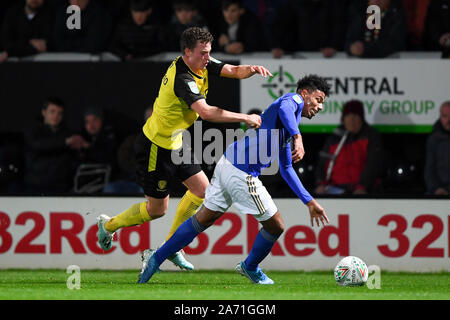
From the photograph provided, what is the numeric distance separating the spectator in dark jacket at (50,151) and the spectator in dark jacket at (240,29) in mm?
2030

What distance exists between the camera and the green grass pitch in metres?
7.32

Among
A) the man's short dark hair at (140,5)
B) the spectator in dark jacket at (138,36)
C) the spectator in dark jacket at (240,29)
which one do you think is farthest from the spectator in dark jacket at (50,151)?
the spectator in dark jacket at (240,29)

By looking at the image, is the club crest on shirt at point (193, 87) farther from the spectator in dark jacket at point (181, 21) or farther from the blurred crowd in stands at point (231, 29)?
the spectator in dark jacket at point (181, 21)

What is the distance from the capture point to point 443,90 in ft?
37.2

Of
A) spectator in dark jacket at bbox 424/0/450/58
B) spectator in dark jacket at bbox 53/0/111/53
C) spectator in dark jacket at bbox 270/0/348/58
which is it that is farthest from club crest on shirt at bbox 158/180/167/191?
spectator in dark jacket at bbox 424/0/450/58

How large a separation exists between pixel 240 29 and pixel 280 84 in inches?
33.6

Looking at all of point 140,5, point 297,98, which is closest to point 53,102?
point 140,5

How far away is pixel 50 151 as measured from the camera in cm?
1129

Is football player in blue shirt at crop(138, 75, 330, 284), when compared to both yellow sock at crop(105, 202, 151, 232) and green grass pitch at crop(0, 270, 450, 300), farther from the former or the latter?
yellow sock at crop(105, 202, 151, 232)

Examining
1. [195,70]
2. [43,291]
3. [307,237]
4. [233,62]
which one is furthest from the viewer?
[233,62]

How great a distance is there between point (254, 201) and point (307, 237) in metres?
2.94

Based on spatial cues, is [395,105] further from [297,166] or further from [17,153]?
[17,153]

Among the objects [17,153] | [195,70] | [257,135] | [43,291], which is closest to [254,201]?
[257,135]

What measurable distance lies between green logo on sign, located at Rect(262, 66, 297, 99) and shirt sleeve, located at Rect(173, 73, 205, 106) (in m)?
3.33
